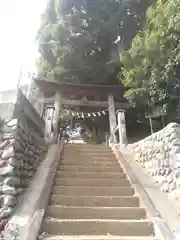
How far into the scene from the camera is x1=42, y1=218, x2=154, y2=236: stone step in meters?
3.64

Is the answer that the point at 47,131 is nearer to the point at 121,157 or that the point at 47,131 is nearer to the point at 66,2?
the point at 121,157

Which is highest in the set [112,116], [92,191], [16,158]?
[112,116]

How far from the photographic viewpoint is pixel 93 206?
4359 millimetres

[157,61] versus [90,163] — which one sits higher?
[157,61]

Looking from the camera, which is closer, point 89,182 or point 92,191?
point 92,191

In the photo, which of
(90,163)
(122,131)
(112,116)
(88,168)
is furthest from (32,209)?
(112,116)

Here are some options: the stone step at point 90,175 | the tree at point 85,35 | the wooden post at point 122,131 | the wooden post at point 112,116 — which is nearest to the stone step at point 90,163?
the stone step at point 90,175

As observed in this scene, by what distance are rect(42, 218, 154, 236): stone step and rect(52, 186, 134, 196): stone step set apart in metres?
0.96

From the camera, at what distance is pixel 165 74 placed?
8.01 m

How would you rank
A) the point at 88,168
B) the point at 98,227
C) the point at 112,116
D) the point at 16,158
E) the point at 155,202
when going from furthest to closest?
the point at 112,116 < the point at 88,168 < the point at 16,158 < the point at 155,202 < the point at 98,227

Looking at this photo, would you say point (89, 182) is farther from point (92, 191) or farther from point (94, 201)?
point (94, 201)

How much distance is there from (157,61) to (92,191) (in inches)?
208

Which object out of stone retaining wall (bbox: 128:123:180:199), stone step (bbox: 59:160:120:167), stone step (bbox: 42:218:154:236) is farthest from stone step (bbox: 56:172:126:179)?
stone step (bbox: 42:218:154:236)

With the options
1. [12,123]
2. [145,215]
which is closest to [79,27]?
[12,123]
